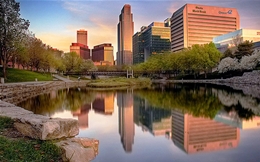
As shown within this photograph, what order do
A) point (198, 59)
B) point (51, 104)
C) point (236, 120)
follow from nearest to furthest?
point (236, 120), point (51, 104), point (198, 59)

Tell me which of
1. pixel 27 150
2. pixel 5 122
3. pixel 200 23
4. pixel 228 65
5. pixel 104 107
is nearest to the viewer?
pixel 27 150

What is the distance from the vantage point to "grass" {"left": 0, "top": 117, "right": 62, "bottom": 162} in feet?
18.5

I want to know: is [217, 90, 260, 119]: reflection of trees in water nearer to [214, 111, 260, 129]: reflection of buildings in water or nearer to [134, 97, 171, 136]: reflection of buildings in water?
[214, 111, 260, 129]: reflection of buildings in water

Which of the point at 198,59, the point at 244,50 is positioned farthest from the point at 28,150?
the point at 244,50

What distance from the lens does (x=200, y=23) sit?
151m

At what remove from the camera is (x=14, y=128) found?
7805 millimetres

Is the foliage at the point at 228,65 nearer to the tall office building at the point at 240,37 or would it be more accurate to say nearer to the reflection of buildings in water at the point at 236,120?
the tall office building at the point at 240,37

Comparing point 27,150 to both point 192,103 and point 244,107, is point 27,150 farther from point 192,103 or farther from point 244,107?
point 192,103

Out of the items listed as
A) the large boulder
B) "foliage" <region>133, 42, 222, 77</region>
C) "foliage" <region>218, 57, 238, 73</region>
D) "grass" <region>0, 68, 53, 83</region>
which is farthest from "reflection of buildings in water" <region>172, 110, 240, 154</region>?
"foliage" <region>133, 42, 222, 77</region>

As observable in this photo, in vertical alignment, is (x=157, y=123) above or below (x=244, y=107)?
below

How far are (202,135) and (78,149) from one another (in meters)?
5.36

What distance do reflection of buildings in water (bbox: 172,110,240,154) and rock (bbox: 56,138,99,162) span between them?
3.15m

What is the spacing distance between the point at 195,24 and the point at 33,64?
112 m

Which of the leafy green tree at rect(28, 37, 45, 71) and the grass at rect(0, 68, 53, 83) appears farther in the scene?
the leafy green tree at rect(28, 37, 45, 71)
